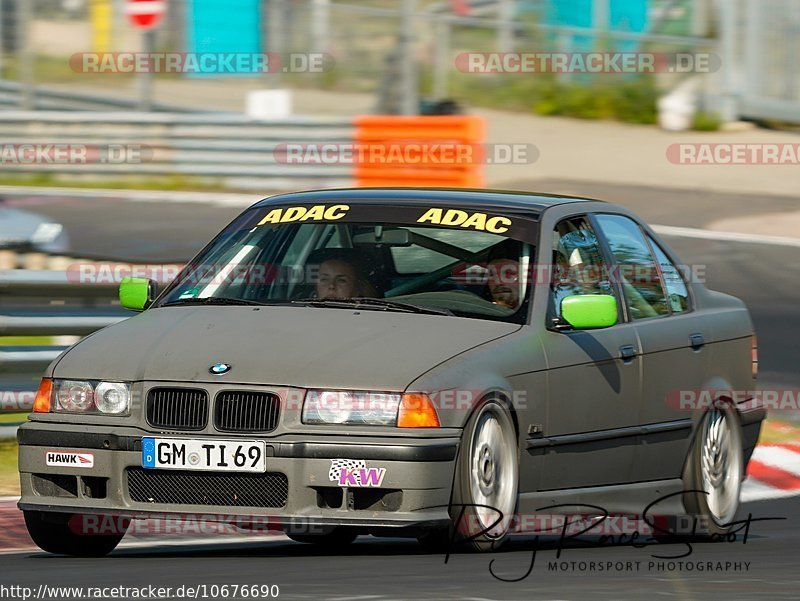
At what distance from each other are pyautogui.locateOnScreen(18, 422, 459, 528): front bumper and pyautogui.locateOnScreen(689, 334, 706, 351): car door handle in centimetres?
222

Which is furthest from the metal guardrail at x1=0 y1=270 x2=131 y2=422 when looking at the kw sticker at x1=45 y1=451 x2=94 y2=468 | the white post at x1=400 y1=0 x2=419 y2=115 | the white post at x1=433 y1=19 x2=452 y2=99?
the white post at x1=433 y1=19 x2=452 y2=99

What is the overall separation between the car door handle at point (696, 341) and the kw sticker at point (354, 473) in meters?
2.42

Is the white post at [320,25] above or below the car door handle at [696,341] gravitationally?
below

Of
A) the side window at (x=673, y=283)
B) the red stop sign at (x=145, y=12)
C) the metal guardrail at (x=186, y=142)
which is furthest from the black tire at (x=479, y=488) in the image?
the red stop sign at (x=145, y=12)

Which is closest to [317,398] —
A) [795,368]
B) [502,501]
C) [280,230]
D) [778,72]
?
[502,501]

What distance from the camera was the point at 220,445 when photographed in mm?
6203

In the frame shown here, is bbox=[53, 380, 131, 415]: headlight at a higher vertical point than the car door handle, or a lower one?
higher

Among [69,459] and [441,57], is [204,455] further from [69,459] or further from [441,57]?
[441,57]

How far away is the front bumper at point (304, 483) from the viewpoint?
240 inches

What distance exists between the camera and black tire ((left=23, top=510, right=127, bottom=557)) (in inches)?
260

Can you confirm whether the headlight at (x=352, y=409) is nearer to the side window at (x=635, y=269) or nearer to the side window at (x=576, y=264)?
the side window at (x=576, y=264)

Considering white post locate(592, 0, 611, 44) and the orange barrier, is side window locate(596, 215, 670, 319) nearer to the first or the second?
the orange barrier

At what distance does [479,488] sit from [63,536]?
1.58 m

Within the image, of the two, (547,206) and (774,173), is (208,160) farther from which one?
(547,206)
